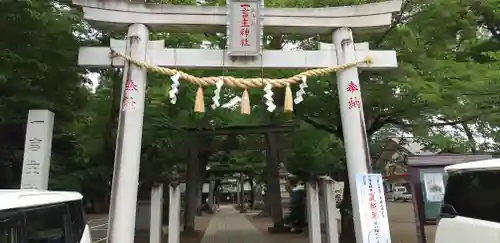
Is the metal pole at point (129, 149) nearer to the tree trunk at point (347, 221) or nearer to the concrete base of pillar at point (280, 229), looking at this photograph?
the tree trunk at point (347, 221)

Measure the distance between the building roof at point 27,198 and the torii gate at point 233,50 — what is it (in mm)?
2470

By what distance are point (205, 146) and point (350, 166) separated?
11.6 m

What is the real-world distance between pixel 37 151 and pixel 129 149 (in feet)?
6.60

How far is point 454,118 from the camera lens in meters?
11.3

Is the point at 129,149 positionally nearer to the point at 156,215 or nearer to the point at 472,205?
the point at 156,215

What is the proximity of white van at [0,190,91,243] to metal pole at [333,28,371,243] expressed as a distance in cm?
455

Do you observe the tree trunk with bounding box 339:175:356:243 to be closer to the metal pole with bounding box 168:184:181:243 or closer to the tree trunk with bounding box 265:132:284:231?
the metal pole with bounding box 168:184:181:243

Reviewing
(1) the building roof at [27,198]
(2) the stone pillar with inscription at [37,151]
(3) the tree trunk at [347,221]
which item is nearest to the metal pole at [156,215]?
(2) the stone pillar with inscription at [37,151]

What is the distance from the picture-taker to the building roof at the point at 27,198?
421 centimetres

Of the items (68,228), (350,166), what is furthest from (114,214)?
(350,166)

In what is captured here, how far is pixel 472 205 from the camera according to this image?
569cm

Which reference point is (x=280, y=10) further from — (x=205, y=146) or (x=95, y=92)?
(x=205, y=146)

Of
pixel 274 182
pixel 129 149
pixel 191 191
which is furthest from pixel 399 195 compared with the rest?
pixel 129 149

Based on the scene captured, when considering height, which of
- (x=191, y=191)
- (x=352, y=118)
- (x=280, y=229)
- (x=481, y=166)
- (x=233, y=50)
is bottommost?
(x=280, y=229)
